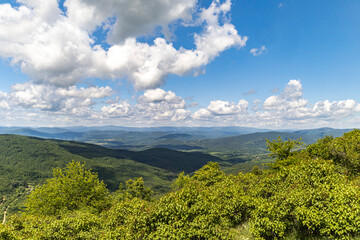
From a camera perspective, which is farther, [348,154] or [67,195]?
[67,195]

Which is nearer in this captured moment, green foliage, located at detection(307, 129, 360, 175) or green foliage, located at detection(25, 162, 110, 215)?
green foliage, located at detection(307, 129, 360, 175)

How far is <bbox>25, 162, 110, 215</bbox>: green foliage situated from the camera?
1427 inches

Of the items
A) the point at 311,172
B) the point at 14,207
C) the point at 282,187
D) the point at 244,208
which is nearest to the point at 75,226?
the point at 244,208

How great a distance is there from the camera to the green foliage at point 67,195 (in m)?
36.2

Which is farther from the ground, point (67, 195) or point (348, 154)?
point (348, 154)

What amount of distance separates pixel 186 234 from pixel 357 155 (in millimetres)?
37803

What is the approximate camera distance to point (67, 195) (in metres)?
38.2

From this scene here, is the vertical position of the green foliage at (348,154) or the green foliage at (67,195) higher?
the green foliage at (348,154)

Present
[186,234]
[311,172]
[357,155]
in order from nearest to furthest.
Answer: [186,234], [311,172], [357,155]

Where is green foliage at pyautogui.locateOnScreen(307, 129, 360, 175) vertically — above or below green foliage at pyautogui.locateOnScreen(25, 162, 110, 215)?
above

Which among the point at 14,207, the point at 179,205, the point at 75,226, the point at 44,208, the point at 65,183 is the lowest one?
the point at 14,207

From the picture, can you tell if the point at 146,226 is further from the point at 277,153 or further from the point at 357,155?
the point at 277,153

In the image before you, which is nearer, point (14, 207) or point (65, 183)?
point (65, 183)

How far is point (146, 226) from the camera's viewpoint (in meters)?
13.0
